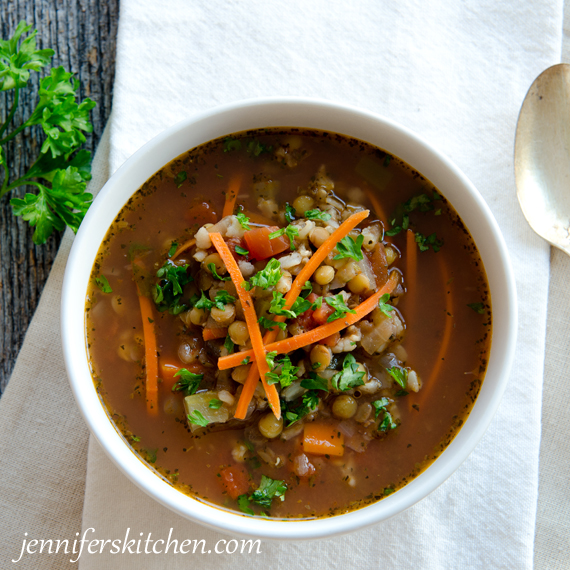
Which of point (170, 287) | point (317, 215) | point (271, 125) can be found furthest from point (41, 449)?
point (271, 125)

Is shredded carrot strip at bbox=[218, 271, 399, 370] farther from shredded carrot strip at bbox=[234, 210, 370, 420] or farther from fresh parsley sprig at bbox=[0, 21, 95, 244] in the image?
fresh parsley sprig at bbox=[0, 21, 95, 244]

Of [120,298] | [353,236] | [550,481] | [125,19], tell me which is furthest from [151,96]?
[550,481]

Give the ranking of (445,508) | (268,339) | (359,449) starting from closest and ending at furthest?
(268,339)
(359,449)
(445,508)

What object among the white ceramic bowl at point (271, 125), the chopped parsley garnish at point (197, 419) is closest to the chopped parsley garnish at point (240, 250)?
the white ceramic bowl at point (271, 125)

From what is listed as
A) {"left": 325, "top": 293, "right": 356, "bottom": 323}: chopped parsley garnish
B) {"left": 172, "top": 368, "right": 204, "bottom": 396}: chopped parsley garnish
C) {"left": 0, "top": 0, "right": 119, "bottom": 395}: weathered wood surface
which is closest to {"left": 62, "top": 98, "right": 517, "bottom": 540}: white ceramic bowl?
{"left": 172, "top": 368, "right": 204, "bottom": 396}: chopped parsley garnish

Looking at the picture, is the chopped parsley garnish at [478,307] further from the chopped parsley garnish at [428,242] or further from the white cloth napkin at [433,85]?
the white cloth napkin at [433,85]

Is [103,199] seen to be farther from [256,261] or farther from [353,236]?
[353,236]
